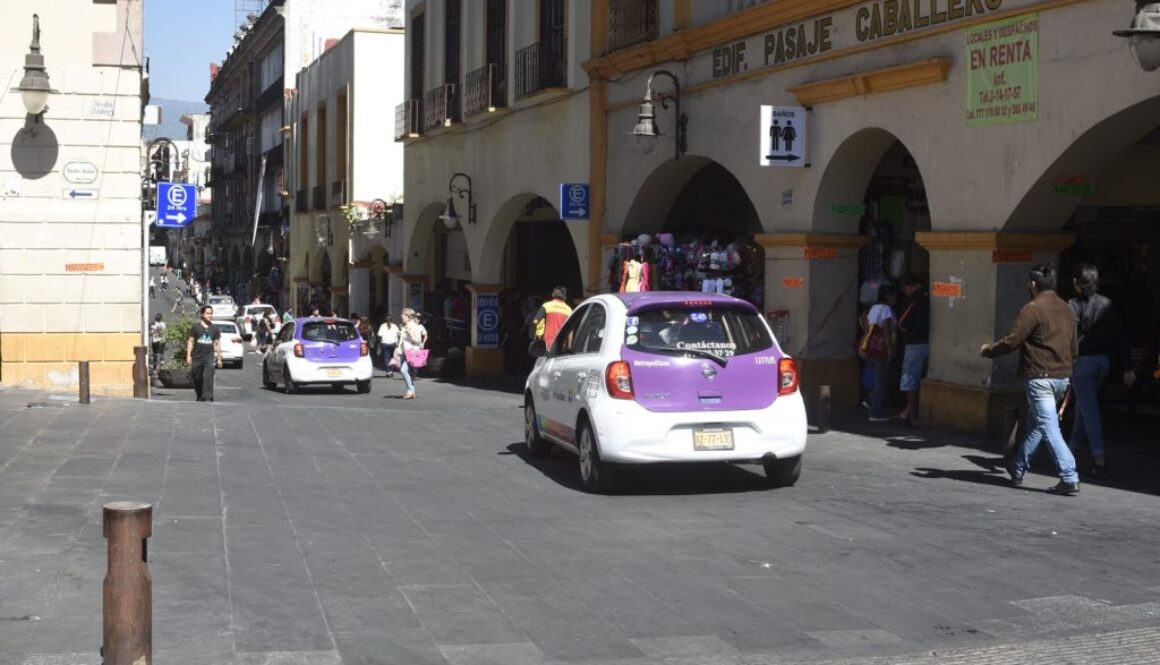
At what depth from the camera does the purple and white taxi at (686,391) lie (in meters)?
10.9

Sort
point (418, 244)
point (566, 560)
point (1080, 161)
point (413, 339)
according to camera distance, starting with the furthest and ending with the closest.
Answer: point (418, 244)
point (413, 339)
point (1080, 161)
point (566, 560)

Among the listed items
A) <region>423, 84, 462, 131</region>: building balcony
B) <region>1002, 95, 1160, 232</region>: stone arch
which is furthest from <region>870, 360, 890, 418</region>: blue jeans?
<region>423, 84, 462, 131</region>: building balcony

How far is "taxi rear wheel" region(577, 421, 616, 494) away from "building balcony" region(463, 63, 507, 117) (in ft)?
59.1

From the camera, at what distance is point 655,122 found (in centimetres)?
2086

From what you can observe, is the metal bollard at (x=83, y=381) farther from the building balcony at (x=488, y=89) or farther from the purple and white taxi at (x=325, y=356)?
the building balcony at (x=488, y=89)

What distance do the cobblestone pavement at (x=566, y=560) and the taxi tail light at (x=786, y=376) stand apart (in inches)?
32.2

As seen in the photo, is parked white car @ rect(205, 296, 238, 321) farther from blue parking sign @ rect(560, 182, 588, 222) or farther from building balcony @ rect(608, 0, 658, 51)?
building balcony @ rect(608, 0, 658, 51)

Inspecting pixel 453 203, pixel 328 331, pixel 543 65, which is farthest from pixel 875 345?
pixel 453 203

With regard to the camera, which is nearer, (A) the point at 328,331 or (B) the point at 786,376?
(B) the point at 786,376

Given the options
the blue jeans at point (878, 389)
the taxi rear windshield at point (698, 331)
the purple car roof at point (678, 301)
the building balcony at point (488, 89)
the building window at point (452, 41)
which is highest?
the building window at point (452, 41)

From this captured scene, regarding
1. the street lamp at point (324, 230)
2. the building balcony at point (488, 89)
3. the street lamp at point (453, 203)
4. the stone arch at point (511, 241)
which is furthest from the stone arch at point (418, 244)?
the street lamp at point (324, 230)

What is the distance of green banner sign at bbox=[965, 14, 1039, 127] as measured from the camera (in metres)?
13.6

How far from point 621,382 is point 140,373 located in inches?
453

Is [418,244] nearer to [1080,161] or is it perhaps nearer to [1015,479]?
[1080,161]
